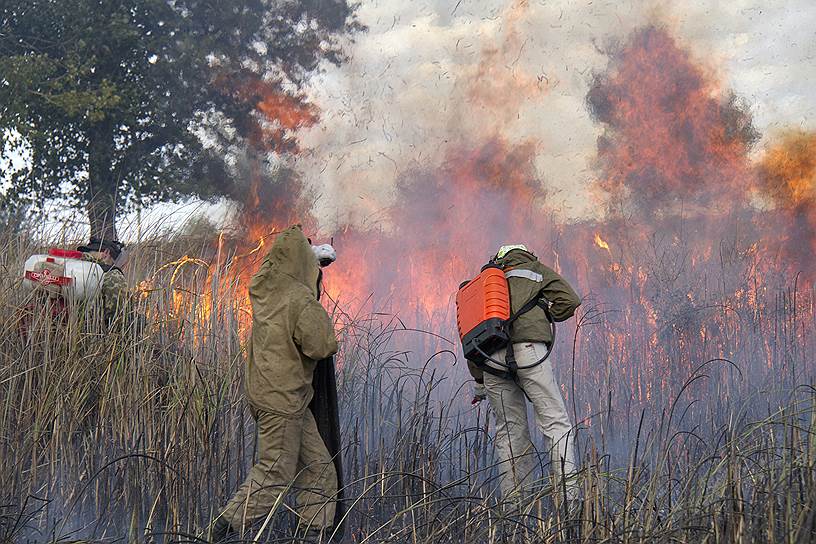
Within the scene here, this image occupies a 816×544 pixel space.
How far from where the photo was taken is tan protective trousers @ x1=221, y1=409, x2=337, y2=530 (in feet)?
14.4

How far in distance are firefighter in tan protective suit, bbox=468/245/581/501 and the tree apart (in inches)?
407

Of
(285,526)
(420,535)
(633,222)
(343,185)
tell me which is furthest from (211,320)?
(633,222)

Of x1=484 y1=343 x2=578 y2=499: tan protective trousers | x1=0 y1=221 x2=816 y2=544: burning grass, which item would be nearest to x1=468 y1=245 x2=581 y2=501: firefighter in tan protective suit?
x1=484 y1=343 x2=578 y2=499: tan protective trousers

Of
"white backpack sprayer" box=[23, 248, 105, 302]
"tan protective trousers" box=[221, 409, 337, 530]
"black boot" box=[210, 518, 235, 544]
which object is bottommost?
"black boot" box=[210, 518, 235, 544]

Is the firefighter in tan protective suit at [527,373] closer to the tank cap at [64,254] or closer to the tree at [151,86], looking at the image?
the tank cap at [64,254]

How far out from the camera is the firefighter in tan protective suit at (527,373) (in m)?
5.19

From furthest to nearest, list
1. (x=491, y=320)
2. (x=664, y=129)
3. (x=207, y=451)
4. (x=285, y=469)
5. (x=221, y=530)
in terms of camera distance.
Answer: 1. (x=664, y=129)
2. (x=491, y=320)
3. (x=207, y=451)
4. (x=285, y=469)
5. (x=221, y=530)

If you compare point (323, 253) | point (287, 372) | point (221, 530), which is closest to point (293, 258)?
point (323, 253)

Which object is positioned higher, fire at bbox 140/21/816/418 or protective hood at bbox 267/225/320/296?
fire at bbox 140/21/816/418

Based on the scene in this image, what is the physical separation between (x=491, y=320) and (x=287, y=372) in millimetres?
1241

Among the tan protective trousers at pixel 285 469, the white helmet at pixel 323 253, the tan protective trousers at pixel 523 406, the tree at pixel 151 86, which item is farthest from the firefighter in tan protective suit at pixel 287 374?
the tree at pixel 151 86

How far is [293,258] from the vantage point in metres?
4.75

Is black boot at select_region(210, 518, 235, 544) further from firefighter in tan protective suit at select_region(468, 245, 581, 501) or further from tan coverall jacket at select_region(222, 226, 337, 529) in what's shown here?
firefighter in tan protective suit at select_region(468, 245, 581, 501)

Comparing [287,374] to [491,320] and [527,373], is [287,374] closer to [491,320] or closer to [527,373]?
[491,320]
